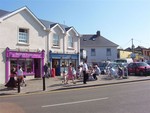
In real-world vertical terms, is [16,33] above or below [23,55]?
above

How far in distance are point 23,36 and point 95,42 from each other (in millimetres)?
36075

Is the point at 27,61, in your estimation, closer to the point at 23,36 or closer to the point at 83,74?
the point at 23,36

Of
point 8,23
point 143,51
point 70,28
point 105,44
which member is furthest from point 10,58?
point 143,51

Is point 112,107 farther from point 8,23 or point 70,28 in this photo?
point 70,28

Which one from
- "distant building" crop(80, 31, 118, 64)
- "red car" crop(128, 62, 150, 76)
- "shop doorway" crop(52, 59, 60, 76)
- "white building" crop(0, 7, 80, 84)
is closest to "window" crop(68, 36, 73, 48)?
"white building" crop(0, 7, 80, 84)

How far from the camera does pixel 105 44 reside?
60562 millimetres

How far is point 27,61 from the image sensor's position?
27469mm

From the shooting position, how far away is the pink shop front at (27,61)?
24.9 m

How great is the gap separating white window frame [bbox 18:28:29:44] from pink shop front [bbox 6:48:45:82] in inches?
44.6

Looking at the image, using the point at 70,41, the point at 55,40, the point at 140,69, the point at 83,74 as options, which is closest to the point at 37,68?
the point at 55,40

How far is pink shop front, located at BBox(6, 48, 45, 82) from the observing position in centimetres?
2489

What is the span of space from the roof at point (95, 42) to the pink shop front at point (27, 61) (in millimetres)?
33038

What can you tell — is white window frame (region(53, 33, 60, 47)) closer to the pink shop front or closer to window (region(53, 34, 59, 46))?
window (region(53, 34, 59, 46))

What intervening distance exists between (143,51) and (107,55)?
42.3 m
